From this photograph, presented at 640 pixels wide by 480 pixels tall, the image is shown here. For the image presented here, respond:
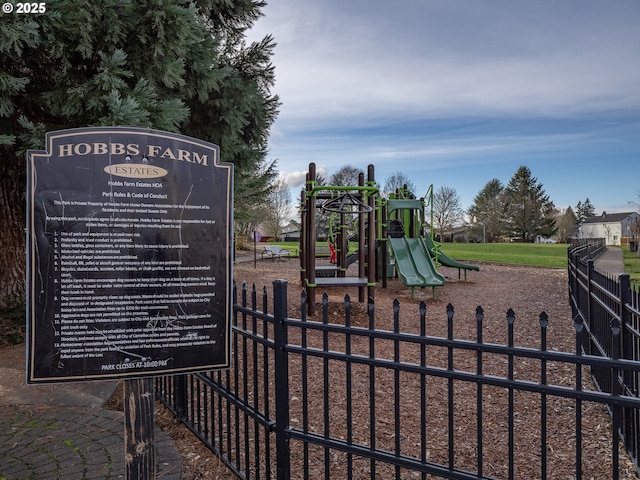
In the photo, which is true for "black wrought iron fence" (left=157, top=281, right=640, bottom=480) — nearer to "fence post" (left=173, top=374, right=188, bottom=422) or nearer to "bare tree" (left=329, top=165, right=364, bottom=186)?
"fence post" (left=173, top=374, right=188, bottom=422)

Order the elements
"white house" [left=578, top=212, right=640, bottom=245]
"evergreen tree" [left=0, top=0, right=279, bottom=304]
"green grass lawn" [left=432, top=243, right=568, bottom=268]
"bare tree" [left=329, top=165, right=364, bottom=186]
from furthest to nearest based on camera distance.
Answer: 1. "white house" [left=578, top=212, right=640, bottom=245]
2. "bare tree" [left=329, top=165, right=364, bottom=186]
3. "green grass lawn" [left=432, top=243, right=568, bottom=268]
4. "evergreen tree" [left=0, top=0, right=279, bottom=304]

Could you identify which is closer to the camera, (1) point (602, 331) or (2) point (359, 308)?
(1) point (602, 331)

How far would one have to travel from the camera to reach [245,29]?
321 inches

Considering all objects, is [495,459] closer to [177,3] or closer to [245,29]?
[177,3]

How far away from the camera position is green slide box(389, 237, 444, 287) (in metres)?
10.2

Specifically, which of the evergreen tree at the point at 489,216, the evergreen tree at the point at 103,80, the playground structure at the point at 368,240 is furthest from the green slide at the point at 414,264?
the evergreen tree at the point at 489,216

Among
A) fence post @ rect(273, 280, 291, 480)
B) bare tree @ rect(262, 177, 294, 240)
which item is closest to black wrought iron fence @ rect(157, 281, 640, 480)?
fence post @ rect(273, 280, 291, 480)

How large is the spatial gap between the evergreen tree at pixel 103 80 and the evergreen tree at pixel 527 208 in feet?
207

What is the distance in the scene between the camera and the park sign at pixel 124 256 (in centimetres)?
215

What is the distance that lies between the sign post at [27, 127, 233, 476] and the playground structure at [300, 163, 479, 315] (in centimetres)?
517

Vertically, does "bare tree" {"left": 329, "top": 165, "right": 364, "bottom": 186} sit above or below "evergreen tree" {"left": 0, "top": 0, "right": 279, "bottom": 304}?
above

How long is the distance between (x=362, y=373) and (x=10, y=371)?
426 cm

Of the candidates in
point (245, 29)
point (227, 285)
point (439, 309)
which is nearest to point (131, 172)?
point (227, 285)

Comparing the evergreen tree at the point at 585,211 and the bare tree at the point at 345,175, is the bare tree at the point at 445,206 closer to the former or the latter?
the bare tree at the point at 345,175
